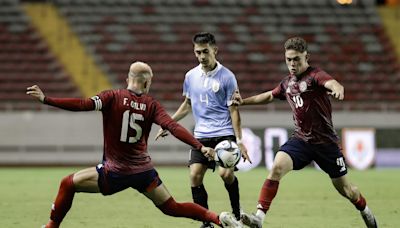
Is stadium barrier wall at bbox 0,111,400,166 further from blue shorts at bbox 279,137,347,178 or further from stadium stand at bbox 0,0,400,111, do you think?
blue shorts at bbox 279,137,347,178

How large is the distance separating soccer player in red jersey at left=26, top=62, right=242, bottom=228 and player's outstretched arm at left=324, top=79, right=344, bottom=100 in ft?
4.04

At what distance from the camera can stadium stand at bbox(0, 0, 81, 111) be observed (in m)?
24.8

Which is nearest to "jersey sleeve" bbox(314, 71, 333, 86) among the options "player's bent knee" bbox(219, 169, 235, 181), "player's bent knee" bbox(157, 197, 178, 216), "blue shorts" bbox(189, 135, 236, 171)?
"blue shorts" bbox(189, 135, 236, 171)

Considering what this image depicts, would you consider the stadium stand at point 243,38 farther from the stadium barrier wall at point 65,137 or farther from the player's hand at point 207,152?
the player's hand at point 207,152

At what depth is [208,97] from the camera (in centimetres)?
884

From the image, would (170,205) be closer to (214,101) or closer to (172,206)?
(172,206)

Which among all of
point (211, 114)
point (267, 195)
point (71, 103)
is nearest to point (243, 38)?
point (211, 114)

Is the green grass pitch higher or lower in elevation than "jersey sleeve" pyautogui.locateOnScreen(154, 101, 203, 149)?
A: lower

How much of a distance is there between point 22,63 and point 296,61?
1877 cm

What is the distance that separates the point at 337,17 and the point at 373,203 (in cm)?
1762

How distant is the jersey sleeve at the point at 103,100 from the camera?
701cm

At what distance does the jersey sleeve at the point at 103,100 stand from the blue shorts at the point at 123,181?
52 centimetres

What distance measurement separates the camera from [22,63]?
25.8m

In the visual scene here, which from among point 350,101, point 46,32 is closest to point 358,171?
point 350,101
